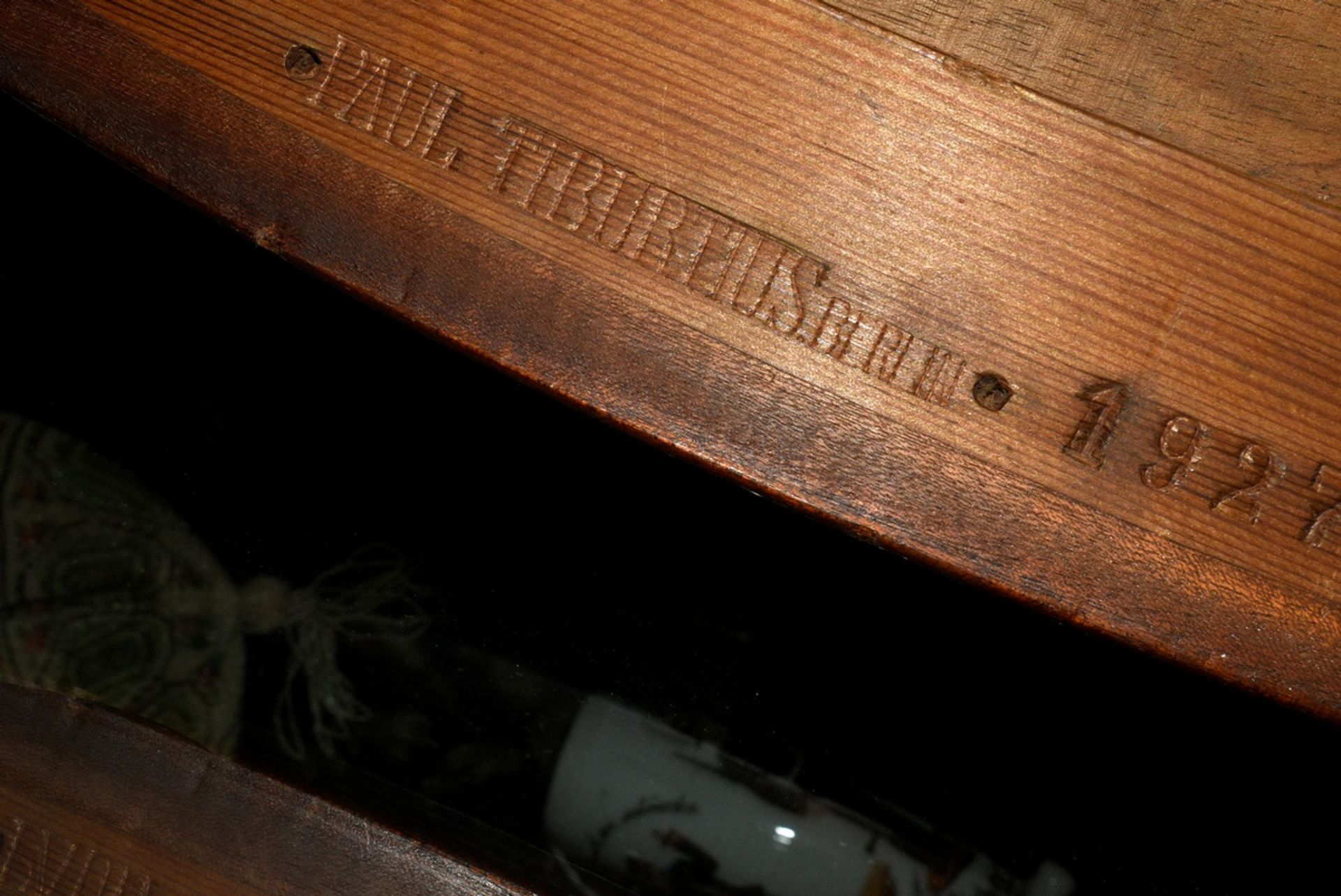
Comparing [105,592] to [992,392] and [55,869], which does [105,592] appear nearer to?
[55,869]

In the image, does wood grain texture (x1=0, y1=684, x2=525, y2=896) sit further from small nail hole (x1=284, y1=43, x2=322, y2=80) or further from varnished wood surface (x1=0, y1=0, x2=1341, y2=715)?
small nail hole (x1=284, y1=43, x2=322, y2=80)

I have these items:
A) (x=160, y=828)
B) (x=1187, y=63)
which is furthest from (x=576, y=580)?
(x=1187, y=63)

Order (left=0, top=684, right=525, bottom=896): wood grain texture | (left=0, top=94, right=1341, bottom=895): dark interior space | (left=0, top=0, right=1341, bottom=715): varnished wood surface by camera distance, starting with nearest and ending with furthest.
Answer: (left=0, top=0, right=1341, bottom=715): varnished wood surface < (left=0, top=684, right=525, bottom=896): wood grain texture < (left=0, top=94, right=1341, bottom=895): dark interior space

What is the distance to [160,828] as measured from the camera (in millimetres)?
1290

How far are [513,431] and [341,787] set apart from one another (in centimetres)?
56

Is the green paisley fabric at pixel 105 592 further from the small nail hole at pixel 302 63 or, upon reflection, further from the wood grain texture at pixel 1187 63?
the wood grain texture at pixel 1187 63

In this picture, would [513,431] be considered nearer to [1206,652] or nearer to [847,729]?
[847,729]

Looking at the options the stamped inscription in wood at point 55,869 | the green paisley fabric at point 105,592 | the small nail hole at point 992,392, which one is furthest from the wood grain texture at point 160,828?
the small nail hole at point 992,392

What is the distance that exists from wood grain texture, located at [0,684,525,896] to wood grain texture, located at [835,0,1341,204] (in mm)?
1162

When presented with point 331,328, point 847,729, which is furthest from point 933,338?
point 331,328

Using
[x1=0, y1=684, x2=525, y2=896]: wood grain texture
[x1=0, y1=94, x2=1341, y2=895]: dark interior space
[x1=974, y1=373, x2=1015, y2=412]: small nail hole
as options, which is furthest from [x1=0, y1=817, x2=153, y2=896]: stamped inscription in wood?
[x1=974, y1=373, x2=1015, y2=412]: small nail hole

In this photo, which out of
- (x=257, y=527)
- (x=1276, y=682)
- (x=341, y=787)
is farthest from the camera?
(x=257, y=527)

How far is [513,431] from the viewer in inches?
59.4

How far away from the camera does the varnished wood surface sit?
→ 1085mm
